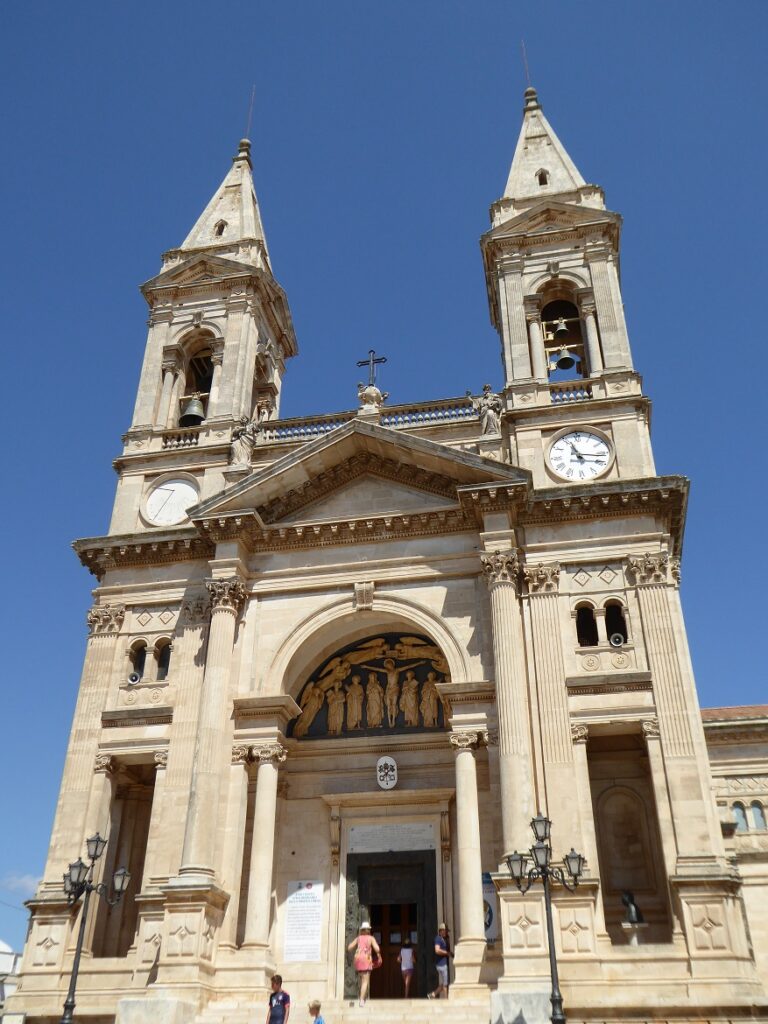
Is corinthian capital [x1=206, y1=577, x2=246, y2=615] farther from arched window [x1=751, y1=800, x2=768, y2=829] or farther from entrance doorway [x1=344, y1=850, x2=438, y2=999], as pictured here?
arched window [x1=751, y1=800, x2=768, y2=829]

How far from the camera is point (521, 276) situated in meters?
28.3

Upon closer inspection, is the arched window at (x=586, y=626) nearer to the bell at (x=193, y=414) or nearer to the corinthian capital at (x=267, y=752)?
the corinthian capital at (x=267, y=752)

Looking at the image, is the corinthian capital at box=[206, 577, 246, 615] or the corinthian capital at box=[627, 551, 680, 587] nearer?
the corinthian capital at box=[627, 551, 680, 587]

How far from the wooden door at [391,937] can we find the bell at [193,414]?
15.0 metres

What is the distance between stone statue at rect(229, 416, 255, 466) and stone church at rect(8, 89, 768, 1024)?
4.6 inches

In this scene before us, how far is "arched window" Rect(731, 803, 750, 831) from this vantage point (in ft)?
95.3

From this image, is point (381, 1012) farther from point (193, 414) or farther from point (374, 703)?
point (193, 414)

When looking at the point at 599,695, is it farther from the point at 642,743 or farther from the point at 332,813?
the point at 332,813

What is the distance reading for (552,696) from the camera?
2067 cm

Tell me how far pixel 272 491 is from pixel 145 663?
17.9ft

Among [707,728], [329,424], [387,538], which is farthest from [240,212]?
[707,728]

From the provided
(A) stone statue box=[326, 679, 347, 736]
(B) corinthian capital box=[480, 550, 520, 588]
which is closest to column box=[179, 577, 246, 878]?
(A) stone statue box=[326, 679, 347, 736]

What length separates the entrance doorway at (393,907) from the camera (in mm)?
21375

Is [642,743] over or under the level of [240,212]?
under
